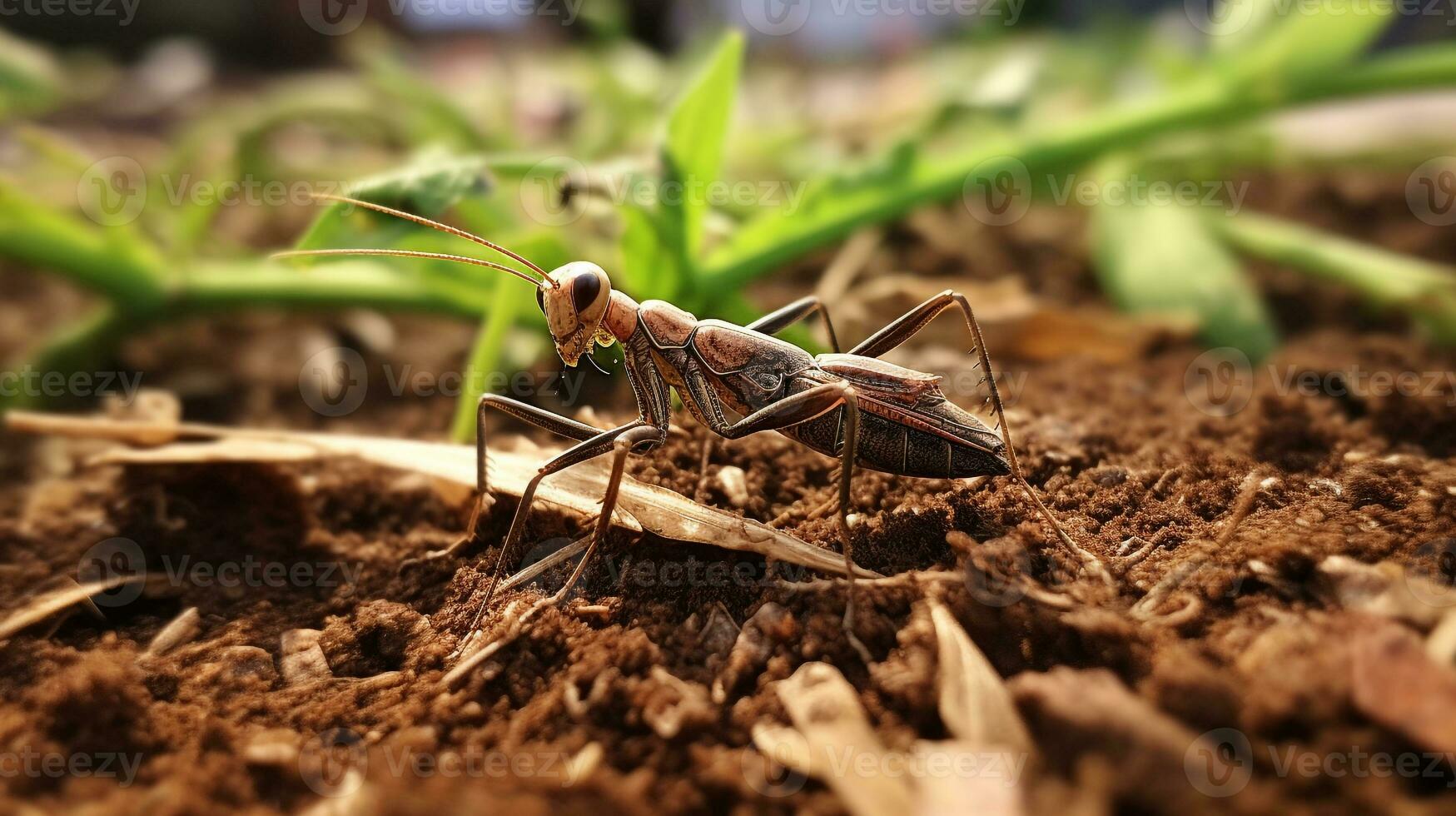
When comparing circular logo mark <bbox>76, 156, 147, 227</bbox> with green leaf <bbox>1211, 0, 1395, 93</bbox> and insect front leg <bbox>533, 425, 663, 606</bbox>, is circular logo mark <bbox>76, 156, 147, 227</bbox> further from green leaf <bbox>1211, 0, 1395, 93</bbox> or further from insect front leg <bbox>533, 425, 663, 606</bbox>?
green leaf <bbox>1211, 0, 1395, 93</bbox>

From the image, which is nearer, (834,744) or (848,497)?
(834,744)

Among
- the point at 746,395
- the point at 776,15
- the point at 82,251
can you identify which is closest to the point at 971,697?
the point at 746,395

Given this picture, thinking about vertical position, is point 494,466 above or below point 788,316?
below

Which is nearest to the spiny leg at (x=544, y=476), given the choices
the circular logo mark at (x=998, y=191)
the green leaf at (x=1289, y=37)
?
the circular logo mark at (x=998, y=191)

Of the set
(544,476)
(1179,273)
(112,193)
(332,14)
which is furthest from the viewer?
(332,14)

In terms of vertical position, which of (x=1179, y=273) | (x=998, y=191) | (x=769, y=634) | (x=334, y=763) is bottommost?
(x=334, y=763)

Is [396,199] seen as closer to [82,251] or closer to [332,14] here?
[82,251]

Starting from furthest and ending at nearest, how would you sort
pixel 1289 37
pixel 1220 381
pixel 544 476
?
pixel 1289 37 < pixel 1220 381 < pixel 544 476

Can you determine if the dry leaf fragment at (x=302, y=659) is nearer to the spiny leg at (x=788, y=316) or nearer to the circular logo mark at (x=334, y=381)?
the spiny leg at (x=788, y=316)
